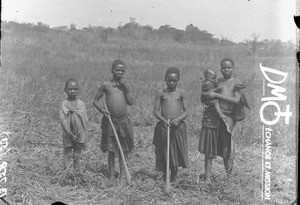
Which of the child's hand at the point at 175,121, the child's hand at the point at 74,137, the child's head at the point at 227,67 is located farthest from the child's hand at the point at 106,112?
the child's head at the point at 227,67

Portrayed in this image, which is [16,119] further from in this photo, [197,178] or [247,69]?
[247,69]

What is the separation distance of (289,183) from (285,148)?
25cm

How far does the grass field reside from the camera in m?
3.95

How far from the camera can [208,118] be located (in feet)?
13.0

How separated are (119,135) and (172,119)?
37 centimetres

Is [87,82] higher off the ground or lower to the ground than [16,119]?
higher

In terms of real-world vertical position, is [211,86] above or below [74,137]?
above

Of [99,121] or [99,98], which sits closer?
[99,98]

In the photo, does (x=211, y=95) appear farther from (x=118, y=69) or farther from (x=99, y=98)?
(x=99, y=98)

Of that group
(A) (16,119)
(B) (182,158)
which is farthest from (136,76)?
(A) (16,119)

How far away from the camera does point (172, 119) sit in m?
3.89

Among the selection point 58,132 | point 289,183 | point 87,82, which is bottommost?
point 289,183

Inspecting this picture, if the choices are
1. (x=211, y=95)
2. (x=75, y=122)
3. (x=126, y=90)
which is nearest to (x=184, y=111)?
(x=211, y=95)

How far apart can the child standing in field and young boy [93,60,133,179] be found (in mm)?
506
